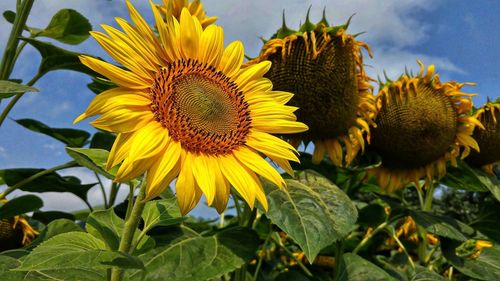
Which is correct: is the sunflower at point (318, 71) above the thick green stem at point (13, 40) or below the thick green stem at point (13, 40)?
above

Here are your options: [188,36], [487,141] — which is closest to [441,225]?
[487,141]

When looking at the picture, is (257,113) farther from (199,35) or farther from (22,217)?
(22,217)

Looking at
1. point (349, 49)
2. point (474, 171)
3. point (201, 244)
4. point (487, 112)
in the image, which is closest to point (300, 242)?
point (201, 244)

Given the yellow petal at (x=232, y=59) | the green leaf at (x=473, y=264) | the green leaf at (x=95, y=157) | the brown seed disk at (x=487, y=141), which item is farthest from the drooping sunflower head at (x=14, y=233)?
the brown seed disk at (x=487, y=141)

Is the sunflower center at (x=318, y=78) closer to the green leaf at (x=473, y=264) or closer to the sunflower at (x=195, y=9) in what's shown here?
the sunflower at (x=195, y=9)

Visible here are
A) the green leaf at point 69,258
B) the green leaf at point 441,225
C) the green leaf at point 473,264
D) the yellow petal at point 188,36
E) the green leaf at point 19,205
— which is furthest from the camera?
the green leaf at point 473,264

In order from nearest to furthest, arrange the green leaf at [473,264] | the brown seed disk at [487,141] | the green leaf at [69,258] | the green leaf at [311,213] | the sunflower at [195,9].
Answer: the green leaf at [69,258] → the green leaf at [311,213] → the sunflower at [195,9] → the green leaf at [473,264] → the brown seed disk at [487,141]

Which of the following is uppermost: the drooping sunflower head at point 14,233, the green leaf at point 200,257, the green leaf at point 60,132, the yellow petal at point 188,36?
the yellow petal at point 188,36

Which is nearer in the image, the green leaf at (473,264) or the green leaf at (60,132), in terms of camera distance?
the green leaf at (473,264)
